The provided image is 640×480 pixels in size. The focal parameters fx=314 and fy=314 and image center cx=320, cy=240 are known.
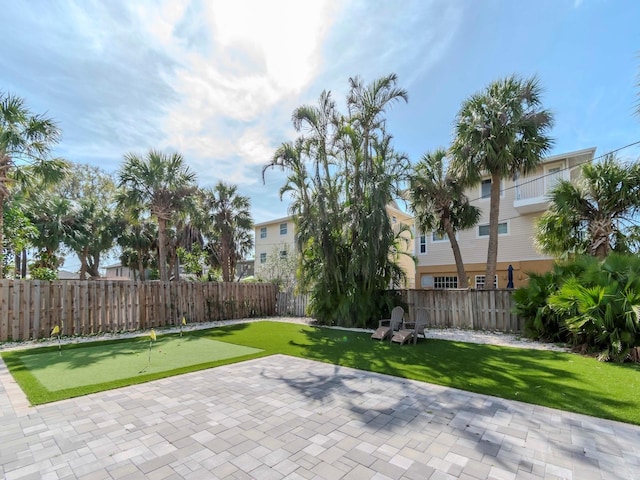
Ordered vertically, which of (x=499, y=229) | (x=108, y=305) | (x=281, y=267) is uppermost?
(x=499, y=229)

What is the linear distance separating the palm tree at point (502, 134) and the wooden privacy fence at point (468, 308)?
1.18m

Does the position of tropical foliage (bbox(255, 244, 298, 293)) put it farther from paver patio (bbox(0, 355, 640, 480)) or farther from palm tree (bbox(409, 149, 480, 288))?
paver patio (bbox(0, 355, 640, 480))

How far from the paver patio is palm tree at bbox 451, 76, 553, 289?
→ 876cm

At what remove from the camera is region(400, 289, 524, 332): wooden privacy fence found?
9.76 m

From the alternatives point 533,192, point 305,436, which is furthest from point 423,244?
point 305,436

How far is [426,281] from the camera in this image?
64.9 feet

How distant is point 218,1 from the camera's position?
21.9 ft

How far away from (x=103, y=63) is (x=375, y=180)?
26.7ft

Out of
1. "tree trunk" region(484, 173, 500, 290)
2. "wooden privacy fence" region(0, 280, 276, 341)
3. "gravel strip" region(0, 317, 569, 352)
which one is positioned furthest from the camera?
"tree trunk" region(484, 173, 500, 290)

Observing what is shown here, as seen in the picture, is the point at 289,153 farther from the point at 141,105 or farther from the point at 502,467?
the point at 502,467

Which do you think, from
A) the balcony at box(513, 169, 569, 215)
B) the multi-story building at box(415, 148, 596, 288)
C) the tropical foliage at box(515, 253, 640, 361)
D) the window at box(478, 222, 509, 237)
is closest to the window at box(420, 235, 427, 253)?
the multi-story building at box(415, 148, 596, 288)

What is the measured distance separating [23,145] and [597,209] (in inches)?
668

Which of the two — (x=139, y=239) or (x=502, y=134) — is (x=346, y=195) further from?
(x=139, y=239)

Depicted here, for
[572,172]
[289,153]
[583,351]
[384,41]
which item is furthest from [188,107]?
[572,172]
